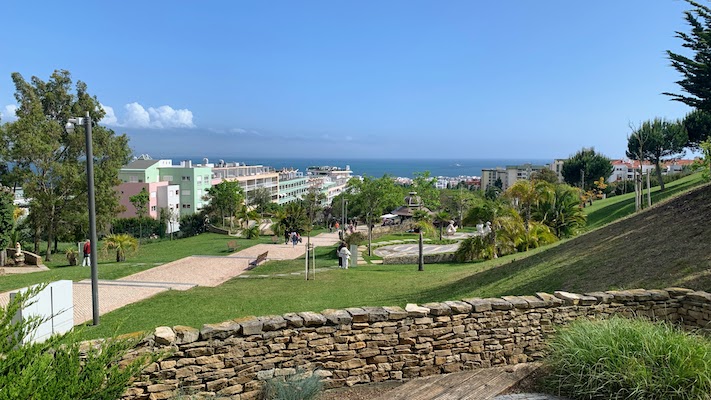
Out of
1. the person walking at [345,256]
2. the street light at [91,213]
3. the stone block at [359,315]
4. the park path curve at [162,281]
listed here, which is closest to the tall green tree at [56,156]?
the park path curve at [162,281]

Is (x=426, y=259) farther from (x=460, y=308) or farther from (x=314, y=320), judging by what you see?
(x=314, y=320)

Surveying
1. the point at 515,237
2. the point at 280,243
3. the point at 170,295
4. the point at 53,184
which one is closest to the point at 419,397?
the point at 170,295

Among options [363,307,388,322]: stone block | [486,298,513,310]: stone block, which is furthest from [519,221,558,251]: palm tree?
[363,307,388,322]: stone block

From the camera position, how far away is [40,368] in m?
3.28

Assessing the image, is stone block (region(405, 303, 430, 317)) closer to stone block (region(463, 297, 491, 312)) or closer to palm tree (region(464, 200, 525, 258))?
stone block (region(463, 297, 491, 312))

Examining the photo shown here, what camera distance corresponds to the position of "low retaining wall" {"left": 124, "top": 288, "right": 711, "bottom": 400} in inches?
201

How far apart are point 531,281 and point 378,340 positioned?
5.80 meters

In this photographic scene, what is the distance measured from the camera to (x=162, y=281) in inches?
698

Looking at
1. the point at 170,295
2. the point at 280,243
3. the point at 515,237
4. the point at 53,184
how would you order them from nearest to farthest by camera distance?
the point at 170,295
the point at 515,237
the point at 53,184
the point at 280,243

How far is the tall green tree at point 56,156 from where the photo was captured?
27656mm

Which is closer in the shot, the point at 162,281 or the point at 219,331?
the point at 219,331

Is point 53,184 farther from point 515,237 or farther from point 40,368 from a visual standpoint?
point 40,368

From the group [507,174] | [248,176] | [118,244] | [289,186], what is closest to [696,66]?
[118,244]

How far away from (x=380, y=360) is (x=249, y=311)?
620cm
